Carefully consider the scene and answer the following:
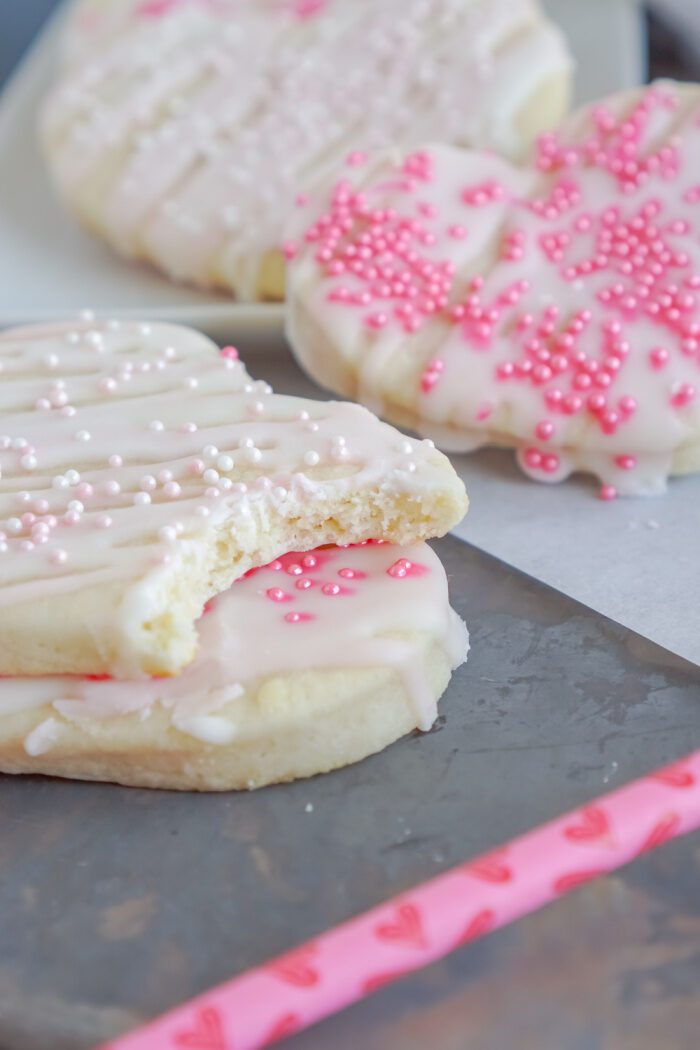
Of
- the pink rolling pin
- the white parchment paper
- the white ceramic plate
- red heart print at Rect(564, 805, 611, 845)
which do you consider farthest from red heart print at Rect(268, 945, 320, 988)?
the white ceramic plate

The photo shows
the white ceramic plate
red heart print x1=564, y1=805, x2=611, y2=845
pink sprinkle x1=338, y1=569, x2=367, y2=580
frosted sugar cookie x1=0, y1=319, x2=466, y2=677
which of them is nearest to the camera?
red heart print x1=564, y1=805, x2=611, y2=845

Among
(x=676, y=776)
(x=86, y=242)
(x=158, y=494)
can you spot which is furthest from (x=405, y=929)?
(x=86, y=242)

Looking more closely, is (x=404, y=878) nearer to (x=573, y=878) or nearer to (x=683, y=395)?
(x=573, y=878)

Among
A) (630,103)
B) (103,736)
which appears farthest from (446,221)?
(103,736)

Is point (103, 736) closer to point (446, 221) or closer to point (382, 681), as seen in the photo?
point (382, 681)

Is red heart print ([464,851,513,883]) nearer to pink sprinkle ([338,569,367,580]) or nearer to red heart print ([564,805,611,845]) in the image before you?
red heart print ([564,805,611,845])

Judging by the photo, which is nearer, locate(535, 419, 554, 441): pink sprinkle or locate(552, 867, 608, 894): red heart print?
locate(552, 867, 608, 894): red heart print
